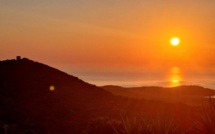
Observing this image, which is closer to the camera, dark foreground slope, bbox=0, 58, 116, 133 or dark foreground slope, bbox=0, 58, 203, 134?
dark foreground slope, bbox=0, 58, 203, 134

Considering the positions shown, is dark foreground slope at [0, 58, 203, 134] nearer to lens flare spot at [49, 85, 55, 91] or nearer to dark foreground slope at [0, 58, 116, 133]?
dark foreground slope at [0, 58, 116, 133]

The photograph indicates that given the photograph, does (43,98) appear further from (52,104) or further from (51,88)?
(51,88)

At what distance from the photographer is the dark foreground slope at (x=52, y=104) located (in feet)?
75.7

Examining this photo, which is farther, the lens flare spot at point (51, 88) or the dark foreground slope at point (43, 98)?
the lens flare spot at point (51, 88)

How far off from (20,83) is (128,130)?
83.7 ft

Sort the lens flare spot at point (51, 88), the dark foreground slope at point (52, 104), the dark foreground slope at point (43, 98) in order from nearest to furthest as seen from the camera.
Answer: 1. the dark foreground slope at point (52, 104)
2. the dark foreground slope at point (43, 98)
3. the lens flare spot at point (51, 88)

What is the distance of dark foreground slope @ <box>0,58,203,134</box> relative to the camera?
908 inches

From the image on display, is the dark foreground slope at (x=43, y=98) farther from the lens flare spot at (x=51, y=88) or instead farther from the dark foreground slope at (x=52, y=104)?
the lens flare spot at (x=51, y=88)

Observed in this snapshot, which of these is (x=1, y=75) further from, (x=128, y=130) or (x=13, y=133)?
(x=128, y=130)

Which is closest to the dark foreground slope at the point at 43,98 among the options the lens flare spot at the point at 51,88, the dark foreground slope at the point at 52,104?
the dark foreground slope at the point at 52,104

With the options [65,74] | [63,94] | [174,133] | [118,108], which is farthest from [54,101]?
[174,133]

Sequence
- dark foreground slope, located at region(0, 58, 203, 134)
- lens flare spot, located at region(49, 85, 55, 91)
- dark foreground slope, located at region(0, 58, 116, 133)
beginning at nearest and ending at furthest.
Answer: dark foreground slope, located at region(0, 58, 203, 134)
dark foreground slope, located at region(0, 58, 116, 133)
lens flare spot, located at region(49, 85, 55, 91)

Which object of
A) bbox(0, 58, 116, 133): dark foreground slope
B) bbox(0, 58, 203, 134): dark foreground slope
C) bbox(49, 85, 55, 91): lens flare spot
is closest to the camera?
bbox(0, 58, 203, 134): dark foreground slope

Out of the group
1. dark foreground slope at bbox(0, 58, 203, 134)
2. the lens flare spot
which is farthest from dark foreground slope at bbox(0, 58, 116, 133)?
the lens flare spot
